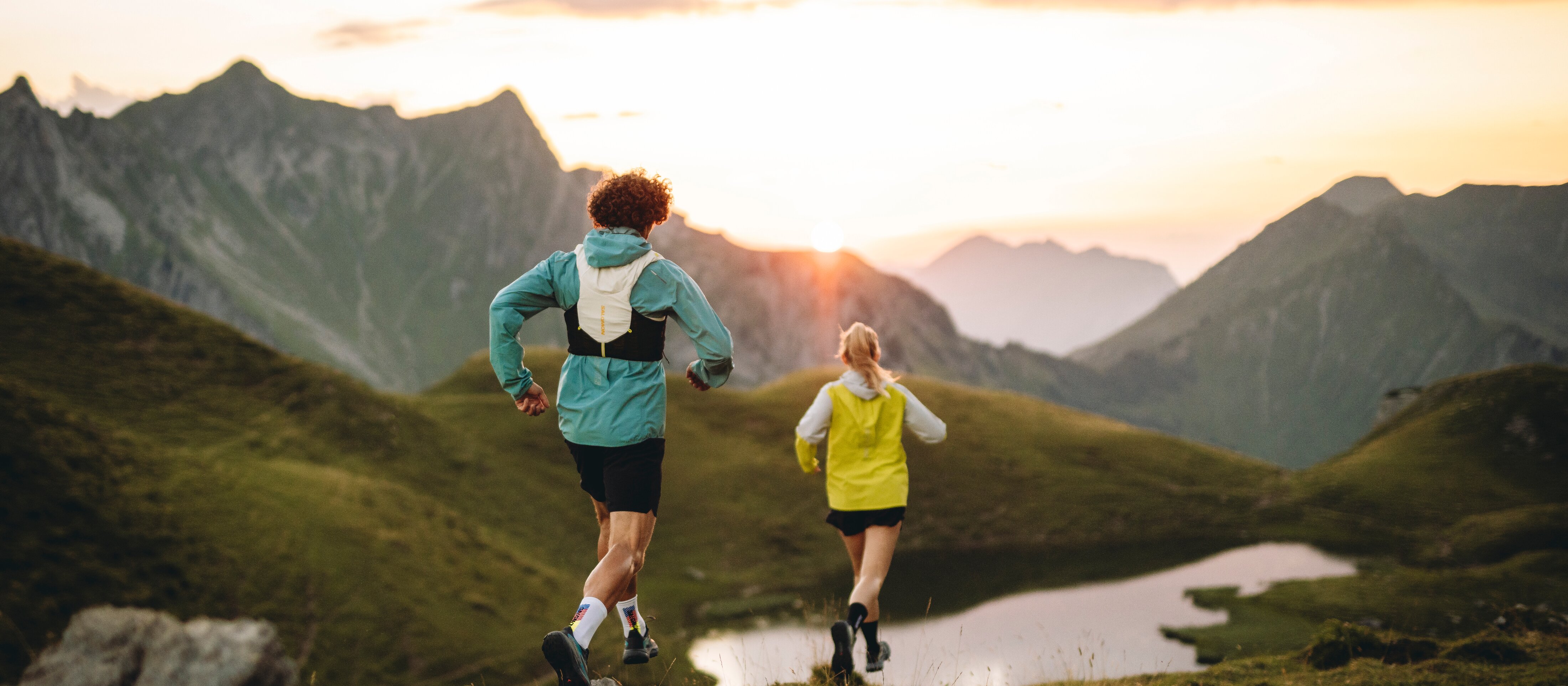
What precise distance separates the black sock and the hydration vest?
459 centimetres

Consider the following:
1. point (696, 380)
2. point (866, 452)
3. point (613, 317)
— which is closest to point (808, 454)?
point (866, 452)

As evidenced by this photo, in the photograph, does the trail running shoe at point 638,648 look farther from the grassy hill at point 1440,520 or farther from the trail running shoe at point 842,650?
the grassy hill at point 1440,520

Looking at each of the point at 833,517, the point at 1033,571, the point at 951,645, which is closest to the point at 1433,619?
the point at 951,645

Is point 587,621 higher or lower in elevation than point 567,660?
higher

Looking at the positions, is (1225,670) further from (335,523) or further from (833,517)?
(335,523)

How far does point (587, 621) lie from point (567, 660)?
15.1 inches

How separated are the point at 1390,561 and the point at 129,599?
71.2 meters

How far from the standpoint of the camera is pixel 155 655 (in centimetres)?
2731

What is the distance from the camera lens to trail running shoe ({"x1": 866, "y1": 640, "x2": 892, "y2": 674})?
11148mm

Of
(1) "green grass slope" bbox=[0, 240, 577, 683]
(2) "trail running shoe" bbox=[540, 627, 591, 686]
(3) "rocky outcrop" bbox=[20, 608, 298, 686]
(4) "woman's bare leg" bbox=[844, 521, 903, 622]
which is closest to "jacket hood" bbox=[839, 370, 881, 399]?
(4) "woman's bare leg" bbox=[844, 521, 903, 622]

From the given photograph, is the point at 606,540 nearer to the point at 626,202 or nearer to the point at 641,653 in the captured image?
the point at 641,653

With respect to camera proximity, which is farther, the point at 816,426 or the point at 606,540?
the point at 816,426

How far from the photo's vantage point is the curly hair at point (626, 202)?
8.23m

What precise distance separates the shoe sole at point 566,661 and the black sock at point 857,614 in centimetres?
435
